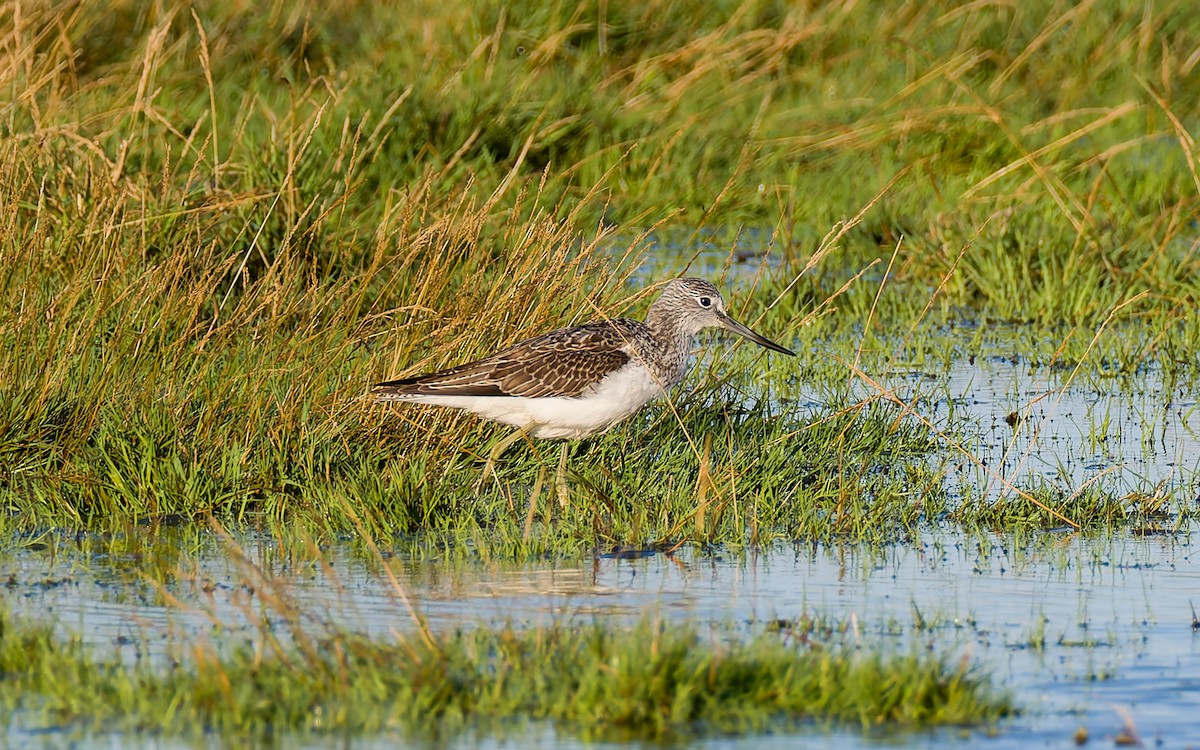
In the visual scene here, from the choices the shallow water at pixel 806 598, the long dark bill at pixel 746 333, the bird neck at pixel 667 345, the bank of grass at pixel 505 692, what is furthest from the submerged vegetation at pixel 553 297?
the long dark bill at pixel 746 333

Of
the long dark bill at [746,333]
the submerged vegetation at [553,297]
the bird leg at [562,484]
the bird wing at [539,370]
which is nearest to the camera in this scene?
the submerged vegetation at [553,297]

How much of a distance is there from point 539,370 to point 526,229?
1457 mm

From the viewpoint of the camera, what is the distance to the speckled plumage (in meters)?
8.12

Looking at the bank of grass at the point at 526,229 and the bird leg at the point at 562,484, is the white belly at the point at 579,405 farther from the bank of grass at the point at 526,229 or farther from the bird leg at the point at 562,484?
the bank of grass at the point at 526,229

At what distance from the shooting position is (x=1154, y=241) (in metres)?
Result: 13.0

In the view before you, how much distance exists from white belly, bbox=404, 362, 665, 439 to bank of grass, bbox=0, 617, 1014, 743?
2.59 meters

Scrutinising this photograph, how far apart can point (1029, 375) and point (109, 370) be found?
5239mm

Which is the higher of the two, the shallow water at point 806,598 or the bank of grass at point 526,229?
the bank of grass at point 526,229

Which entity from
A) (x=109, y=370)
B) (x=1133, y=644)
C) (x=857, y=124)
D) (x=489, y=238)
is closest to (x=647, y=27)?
(x=857, y=124)

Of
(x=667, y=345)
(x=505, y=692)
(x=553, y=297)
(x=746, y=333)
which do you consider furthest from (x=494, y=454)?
(x=505, y=692)

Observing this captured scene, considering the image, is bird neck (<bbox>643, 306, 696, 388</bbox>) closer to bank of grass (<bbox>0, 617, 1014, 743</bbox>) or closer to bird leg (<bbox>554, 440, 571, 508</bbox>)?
bird leg (<bbox>554, 440, 571, 508</bbox>)

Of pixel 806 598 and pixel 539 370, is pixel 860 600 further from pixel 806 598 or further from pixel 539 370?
pixel 539 370

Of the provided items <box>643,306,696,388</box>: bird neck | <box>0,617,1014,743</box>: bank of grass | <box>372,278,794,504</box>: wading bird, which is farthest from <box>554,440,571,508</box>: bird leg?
<box>0,617,1014,743</box>: bank of grass

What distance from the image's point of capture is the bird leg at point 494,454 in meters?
8.02
